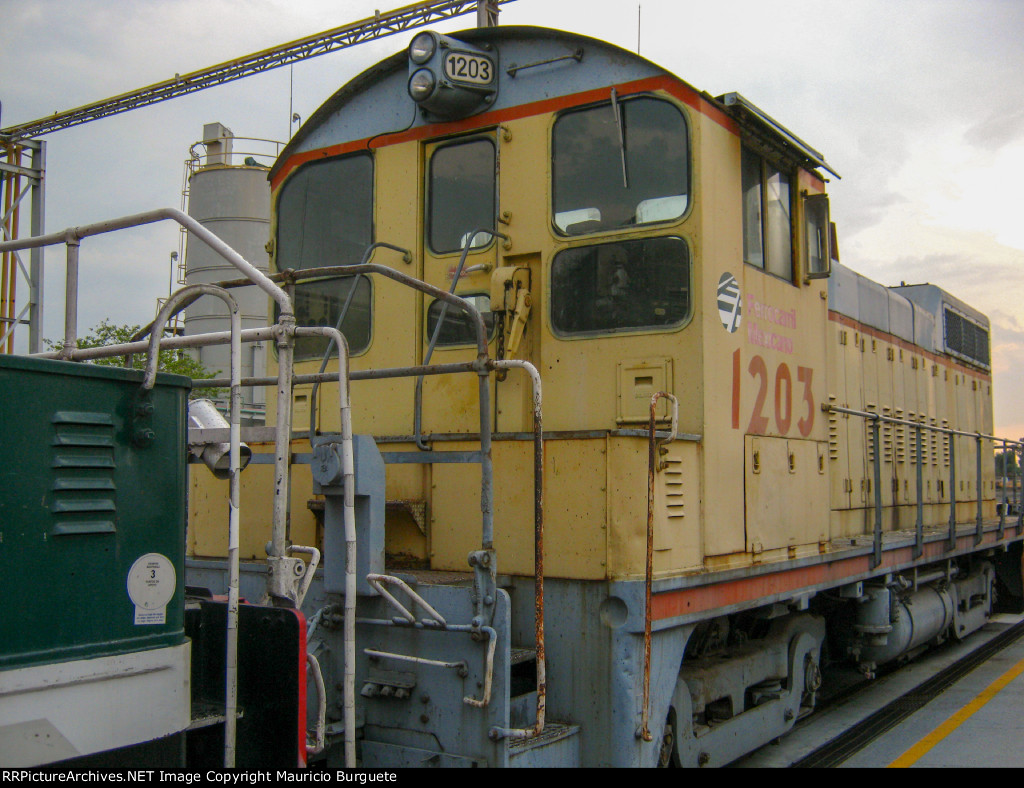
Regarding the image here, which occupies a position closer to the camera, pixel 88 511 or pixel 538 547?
pixel 88 511

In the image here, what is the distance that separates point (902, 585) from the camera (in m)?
7.35

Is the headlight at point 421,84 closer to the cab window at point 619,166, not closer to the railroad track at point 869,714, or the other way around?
the cab window at point 619,166

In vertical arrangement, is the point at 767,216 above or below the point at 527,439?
above

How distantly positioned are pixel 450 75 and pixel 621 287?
55.4 inches

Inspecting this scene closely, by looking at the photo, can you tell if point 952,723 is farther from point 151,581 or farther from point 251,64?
point 251,64

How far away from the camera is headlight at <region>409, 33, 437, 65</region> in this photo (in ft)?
15.3

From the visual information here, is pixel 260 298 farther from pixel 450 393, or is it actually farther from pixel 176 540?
pixel 176 540

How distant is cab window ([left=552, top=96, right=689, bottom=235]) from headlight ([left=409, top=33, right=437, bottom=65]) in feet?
2.40

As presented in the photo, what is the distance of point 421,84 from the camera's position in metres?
4.75

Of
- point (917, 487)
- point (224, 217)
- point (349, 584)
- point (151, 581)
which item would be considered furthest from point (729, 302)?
point (224, 217)

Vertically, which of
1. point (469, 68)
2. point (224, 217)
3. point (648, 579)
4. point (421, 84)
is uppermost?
point (224, 217)

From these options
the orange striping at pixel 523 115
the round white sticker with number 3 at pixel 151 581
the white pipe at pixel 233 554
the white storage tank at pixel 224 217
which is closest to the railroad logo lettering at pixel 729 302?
the orange striping at pixel 523 115

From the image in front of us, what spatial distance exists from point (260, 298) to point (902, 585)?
1971 centimetres

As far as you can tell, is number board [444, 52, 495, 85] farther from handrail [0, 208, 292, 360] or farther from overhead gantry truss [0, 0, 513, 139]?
overhead gantry truss [0, 0, 513, 139]
